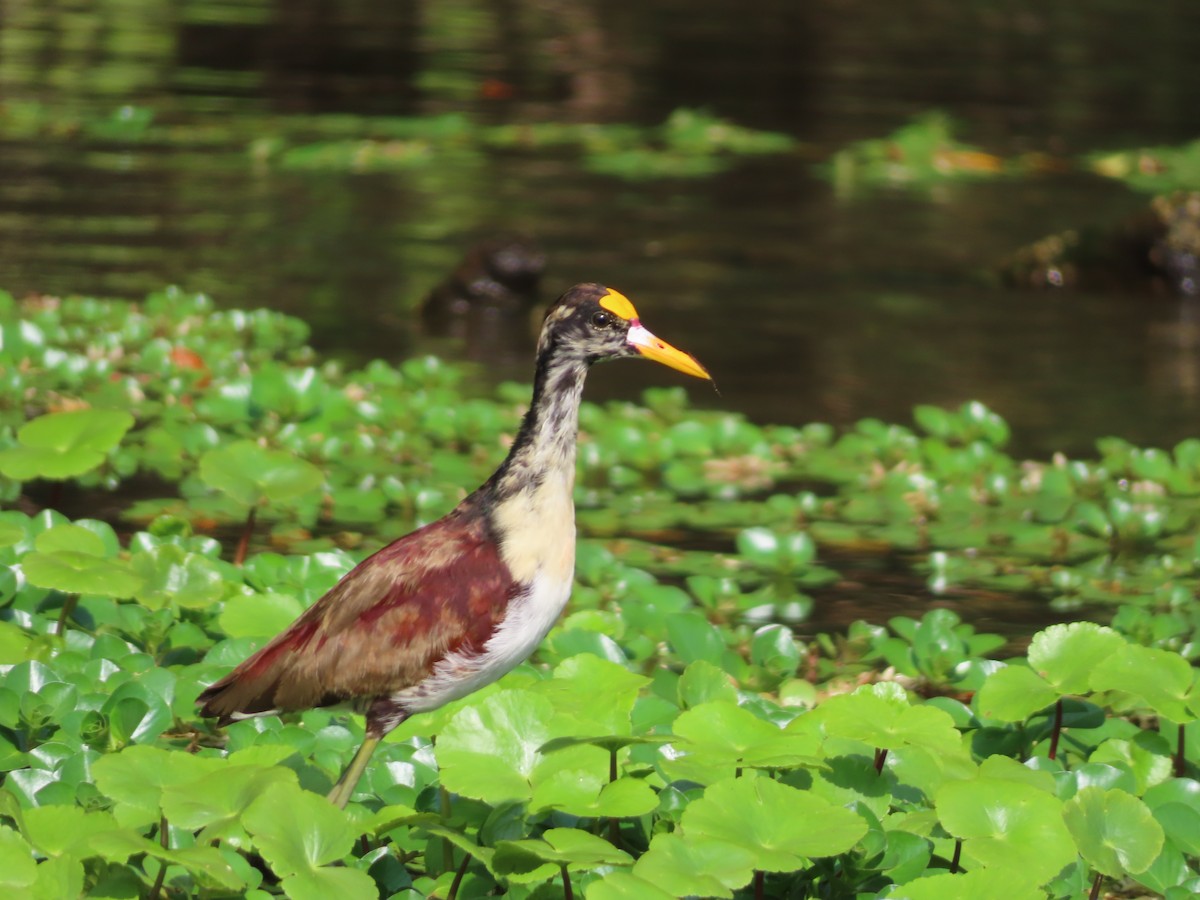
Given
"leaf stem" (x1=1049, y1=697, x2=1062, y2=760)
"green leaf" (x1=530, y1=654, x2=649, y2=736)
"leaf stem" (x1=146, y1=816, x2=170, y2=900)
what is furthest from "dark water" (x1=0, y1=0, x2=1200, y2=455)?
"leaf stem" (x1=146, y1=816, x2=170, y2=900)

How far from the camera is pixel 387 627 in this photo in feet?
12.9

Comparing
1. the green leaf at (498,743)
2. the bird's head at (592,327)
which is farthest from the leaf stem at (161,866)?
the bird's head at (592,327)

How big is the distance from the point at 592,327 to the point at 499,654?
2.43 feet

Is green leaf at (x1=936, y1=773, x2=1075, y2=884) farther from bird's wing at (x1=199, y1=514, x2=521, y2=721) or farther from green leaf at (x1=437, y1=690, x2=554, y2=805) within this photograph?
bird's wing at (x1=199, y1=514, x2=521, y2=721)

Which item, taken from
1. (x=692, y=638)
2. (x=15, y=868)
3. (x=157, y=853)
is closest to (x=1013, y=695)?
(x=692, y=638)

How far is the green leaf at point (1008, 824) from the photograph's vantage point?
368cm

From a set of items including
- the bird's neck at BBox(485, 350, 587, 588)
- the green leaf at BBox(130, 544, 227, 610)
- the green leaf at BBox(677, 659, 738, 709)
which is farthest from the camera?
the green leaf at BBox(130, 544, 227, 610)

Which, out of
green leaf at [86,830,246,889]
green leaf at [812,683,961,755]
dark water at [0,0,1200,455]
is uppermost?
green leaf at [86,830,246,889]

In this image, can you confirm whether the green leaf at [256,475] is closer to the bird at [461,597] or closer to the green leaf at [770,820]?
the bird at [461,597]

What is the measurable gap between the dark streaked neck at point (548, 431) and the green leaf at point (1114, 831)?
4.09ft

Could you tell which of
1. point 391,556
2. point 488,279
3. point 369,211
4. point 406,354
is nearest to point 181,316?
point 406,354

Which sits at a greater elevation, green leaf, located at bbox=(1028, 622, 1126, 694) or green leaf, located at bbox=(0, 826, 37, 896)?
green leaf, located at bbox=(0, 826, 37, 896)

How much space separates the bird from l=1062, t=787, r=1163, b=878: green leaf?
1138 mm

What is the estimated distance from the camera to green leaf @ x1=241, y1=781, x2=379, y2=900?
3.35 meters
